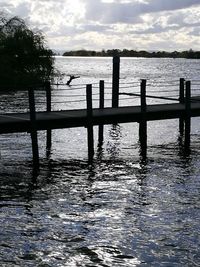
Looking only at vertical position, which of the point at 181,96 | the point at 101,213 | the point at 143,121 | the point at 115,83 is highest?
the point at 115,83

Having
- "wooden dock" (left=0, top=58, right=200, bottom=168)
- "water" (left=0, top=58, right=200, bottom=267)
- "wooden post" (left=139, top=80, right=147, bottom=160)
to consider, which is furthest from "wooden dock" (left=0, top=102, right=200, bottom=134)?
"water" (left=0, top=58, right=200, bottom=267)

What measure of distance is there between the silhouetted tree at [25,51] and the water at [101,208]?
34752 mm

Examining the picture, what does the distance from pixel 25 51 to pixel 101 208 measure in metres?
45.4

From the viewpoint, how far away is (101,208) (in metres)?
13.7

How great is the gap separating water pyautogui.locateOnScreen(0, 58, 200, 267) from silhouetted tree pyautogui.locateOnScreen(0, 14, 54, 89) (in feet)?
114

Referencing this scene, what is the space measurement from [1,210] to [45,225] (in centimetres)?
170

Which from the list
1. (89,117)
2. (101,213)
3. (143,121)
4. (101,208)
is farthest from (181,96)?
(101,213)

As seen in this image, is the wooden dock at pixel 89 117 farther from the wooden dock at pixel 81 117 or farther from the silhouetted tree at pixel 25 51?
the silhouetted tree at pixel 25 51

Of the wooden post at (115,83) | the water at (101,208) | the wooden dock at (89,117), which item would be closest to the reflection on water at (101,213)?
the water at (101,208)

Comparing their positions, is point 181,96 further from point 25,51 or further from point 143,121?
point 25,51

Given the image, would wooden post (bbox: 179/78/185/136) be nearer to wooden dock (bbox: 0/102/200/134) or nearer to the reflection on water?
wooden dock (bbox: 0/102/200/134)

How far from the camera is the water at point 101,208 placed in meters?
10.8

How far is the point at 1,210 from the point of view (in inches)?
533

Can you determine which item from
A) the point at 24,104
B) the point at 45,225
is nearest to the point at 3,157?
the point at 45,225
